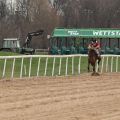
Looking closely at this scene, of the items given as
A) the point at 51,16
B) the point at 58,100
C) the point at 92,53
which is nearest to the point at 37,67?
the point at 92,53

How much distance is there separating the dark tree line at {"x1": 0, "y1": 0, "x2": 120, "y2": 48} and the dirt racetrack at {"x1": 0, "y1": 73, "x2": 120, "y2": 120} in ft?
209

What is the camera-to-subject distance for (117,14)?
87.8m

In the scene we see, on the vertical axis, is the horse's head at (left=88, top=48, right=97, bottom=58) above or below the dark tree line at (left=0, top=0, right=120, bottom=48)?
below

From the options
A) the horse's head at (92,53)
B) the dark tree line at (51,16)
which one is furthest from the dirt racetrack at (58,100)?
the dark tree line at (51,16)

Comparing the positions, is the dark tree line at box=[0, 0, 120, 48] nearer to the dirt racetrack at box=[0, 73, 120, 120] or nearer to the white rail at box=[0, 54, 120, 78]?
the white rail at box=[0, 54, 120, 78]

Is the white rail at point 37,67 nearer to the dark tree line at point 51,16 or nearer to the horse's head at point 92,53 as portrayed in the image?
the horse's head at point 92,53

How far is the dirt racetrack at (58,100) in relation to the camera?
389 inches

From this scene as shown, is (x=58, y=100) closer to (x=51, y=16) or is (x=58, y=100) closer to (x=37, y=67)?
(x=37, y=67)

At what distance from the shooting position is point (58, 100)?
1228cm

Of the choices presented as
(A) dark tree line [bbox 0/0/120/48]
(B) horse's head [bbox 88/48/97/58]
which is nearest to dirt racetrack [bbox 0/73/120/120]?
(B) horse's head [bbox 88/48/97/58]

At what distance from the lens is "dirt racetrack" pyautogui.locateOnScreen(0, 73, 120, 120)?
9883 mm

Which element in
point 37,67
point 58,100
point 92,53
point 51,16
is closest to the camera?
point 58,100

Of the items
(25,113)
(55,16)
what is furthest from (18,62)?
(55,16)

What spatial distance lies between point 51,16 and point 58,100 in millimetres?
71362
